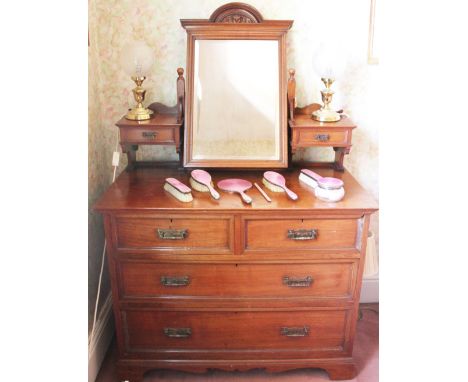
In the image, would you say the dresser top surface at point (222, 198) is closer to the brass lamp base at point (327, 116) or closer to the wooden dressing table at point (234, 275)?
the wooden dressing table at point (234, 275)

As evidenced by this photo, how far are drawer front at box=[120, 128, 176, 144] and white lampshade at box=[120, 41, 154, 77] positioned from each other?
0.23m

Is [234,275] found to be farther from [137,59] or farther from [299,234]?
[137,59]

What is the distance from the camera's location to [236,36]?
74.5 inches

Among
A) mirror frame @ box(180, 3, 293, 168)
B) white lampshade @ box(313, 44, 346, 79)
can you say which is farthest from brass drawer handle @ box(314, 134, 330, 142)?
white lampshade @ box(313, 44, 346, 79)

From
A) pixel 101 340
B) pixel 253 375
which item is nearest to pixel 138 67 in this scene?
pixel 101 340

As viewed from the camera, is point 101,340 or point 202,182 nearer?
point 202,182

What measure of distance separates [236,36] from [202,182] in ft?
2.09

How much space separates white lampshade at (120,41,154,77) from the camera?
183 cm

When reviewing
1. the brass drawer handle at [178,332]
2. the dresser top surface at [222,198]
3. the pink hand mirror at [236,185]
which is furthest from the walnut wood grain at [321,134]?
the brass drawer handle at [178,332]
